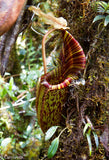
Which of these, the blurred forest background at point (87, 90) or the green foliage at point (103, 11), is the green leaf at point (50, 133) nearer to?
the blurred forest background at point (87, 90)

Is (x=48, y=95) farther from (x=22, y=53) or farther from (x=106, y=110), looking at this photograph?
(x=22, y=53)

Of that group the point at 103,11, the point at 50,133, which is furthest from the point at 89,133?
the point at 103,11

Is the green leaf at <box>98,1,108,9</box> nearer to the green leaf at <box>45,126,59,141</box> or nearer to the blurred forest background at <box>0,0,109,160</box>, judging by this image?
the blurred forest background at <box>0,0,109,160</box>

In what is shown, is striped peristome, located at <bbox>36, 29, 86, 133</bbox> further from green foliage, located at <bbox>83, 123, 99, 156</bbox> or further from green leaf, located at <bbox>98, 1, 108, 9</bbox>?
green leaf, located at <bbox>98, 1, 108, 9</bbox>

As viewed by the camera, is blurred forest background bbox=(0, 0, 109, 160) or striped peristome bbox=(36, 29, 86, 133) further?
blurred forest background bbox=(0, 0, 109, 160)

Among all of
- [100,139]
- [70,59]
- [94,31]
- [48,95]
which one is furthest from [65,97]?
[94,31]

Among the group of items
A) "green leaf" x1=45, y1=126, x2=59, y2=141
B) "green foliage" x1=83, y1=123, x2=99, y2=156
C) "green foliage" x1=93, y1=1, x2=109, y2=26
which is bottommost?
"green foliage" x1=83, y1=123, x2=99, y2=156

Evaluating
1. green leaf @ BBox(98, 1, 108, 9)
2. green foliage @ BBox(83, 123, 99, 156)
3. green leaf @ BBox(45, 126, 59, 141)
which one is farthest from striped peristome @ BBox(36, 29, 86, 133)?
green leaf @ BBox(98, 1, 108, 9)

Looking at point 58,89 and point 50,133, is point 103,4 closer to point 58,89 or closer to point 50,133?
point 58,89

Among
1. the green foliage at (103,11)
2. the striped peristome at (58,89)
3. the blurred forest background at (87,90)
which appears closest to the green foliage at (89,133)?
the blurred forest background at (87,90)

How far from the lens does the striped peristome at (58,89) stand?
3.37 feet

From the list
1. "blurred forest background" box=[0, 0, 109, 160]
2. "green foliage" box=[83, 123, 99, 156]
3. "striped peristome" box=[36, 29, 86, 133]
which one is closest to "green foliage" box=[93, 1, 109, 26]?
"blurred forest background" box=[0, 0, 109, 160]

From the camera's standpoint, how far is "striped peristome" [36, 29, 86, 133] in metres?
1.03

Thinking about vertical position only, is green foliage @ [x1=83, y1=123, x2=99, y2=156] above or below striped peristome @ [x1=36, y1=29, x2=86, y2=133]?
below
